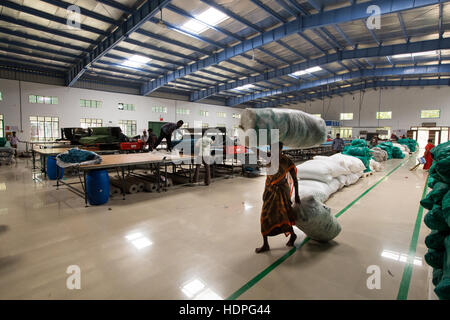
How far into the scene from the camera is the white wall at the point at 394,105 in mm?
18953

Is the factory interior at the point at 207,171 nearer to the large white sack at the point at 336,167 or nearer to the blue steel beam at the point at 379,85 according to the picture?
the large white sack at the point at 336,167

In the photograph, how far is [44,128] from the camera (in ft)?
44.6

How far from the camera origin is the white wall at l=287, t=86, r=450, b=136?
19.0 meters

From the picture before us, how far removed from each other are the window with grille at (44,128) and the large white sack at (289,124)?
623 inches

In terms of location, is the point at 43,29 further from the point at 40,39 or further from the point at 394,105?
the point at 394,105

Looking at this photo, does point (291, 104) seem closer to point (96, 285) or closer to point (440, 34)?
point (440, 34)

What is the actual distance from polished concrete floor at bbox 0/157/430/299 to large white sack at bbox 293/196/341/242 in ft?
0.68

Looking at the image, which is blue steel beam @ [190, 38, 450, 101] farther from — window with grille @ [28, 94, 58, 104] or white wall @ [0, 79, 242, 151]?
window with grille @ [28, 94, 58, 104]

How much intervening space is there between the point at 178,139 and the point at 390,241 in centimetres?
500

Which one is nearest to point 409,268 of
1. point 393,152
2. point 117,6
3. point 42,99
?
point 117,6

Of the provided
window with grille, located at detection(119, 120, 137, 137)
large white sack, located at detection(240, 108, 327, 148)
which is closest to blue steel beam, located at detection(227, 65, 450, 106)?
window with grille, located at detection(119, 120, 137, 137)

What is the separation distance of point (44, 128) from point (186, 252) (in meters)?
15.4

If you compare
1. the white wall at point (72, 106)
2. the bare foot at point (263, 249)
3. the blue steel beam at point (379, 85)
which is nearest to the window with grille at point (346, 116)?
the blue steel beam at point (379, 85)

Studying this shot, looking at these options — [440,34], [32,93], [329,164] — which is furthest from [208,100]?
[329,164]
